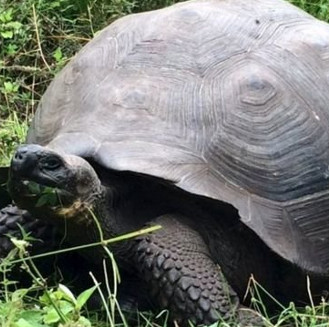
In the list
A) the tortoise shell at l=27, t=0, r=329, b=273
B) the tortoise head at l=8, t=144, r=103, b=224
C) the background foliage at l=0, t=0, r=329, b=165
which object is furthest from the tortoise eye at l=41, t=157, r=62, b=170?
the background foliage at l=0, t=0, r=329, b=165

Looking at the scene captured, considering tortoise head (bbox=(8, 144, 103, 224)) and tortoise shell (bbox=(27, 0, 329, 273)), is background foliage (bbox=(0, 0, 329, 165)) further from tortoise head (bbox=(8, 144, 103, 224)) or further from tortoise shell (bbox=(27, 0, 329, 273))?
tortoise head (bbox=(8, 144, 103, 224))

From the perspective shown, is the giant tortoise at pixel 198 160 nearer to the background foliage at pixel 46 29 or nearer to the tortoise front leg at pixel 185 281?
the tortoise front leg at pixel 185 281

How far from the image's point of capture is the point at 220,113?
305cm

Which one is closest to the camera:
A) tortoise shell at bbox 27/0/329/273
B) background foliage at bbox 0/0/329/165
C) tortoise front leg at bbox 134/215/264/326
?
tortoise front leg at bbox 134/215/264/326

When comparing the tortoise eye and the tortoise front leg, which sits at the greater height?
the tortoise eye

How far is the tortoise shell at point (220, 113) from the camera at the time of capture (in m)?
2.97

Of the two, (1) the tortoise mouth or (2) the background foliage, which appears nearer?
(1) the tortoise mouth

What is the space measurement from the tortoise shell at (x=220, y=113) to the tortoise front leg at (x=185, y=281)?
17 cm

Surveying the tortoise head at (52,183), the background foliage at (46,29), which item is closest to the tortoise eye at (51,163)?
the tortoise head at (52,183)

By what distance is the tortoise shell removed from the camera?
2967mm

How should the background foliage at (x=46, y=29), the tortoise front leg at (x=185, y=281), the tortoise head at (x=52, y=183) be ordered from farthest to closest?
1. the background foliage at (x=46, y=29)
2. the tortoise front leg at (x=185, y=281)
3. the tortoise head at (x=52, y=183)

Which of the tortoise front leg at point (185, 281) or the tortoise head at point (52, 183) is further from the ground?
the tortoise head at point (52, 183)

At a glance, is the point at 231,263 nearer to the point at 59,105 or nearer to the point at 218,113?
the point at 218,113

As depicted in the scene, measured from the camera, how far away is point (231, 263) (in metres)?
3.06
